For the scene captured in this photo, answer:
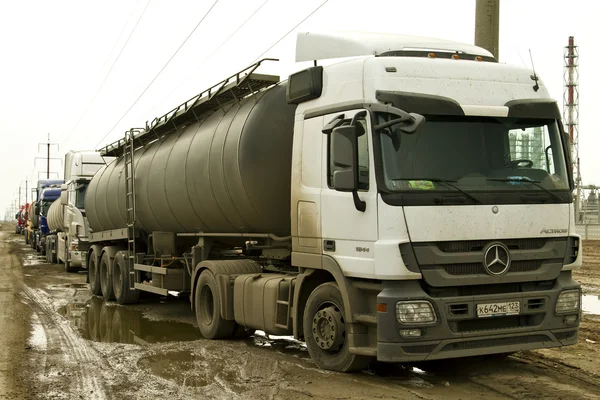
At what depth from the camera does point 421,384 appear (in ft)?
24.0

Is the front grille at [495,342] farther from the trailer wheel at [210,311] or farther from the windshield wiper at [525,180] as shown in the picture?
the trailer wheel at [210,311]

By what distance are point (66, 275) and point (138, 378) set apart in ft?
56.5

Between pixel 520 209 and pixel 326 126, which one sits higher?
pixel 326 126

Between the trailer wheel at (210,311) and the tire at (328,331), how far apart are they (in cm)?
237

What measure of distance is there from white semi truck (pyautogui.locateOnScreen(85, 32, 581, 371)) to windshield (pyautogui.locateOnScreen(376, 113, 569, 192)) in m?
0.01

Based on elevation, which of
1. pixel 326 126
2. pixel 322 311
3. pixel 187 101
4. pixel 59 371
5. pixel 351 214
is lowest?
pixel 59 371

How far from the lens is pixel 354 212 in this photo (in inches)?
290

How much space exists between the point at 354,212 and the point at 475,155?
131cm

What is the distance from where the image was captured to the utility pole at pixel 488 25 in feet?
34.9

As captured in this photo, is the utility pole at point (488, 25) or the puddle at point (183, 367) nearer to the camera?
the puddle at point (183, 367)

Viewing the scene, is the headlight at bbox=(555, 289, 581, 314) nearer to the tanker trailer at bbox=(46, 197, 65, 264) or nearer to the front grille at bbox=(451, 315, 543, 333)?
the front grille at bbox=(451, 315, 543, 333)

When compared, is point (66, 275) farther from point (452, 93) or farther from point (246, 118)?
point (452, 93)

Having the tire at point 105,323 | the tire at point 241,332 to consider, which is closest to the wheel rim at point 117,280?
the tire at point 105,323

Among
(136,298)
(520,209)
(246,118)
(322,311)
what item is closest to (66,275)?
(136,298)
